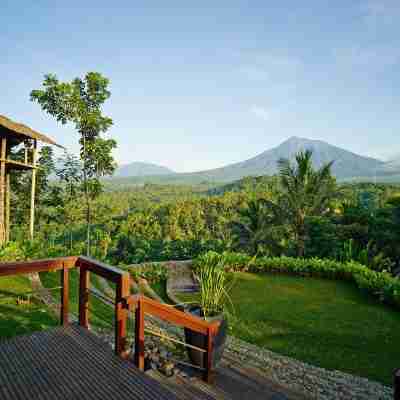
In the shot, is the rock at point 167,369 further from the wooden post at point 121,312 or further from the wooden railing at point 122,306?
the wooden post at point 121,312

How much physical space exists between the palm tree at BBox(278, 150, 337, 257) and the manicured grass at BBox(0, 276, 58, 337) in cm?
939

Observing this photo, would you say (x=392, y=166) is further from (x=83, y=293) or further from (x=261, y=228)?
(x=83, y=293)

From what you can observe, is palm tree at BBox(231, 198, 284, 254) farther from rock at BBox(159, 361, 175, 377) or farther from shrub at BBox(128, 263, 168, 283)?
rock at BBox(159, 361, 175, 377)

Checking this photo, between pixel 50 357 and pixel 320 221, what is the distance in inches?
424

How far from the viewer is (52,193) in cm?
1369

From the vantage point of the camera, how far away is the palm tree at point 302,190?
38.6 feet

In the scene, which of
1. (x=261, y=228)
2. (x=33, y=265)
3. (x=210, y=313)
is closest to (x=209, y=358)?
(x=210, y=313)

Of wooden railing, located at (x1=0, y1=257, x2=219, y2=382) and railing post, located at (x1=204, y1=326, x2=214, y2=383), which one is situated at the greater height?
wooden railing, located at (x1=0, y1=257, x2=219, y2=382)

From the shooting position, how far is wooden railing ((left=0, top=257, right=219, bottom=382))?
7.59ft

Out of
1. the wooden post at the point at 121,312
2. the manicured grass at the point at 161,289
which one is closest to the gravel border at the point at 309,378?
the wooden post at the point at 121,312

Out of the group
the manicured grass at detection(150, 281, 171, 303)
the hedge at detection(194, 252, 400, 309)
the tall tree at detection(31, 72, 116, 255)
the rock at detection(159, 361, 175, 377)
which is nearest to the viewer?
the rock at detection(159, 361, 175, 377)

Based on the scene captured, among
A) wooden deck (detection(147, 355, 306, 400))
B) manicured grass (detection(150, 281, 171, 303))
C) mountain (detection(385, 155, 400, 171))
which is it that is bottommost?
manicured grass (detection(150, 281, 171, 303))

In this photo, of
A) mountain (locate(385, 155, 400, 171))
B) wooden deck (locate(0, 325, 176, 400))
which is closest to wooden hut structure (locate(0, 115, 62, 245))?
wooden deck (locate(0, 325, 176, 400))

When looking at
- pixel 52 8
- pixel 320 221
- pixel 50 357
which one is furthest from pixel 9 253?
pixel 320 221
